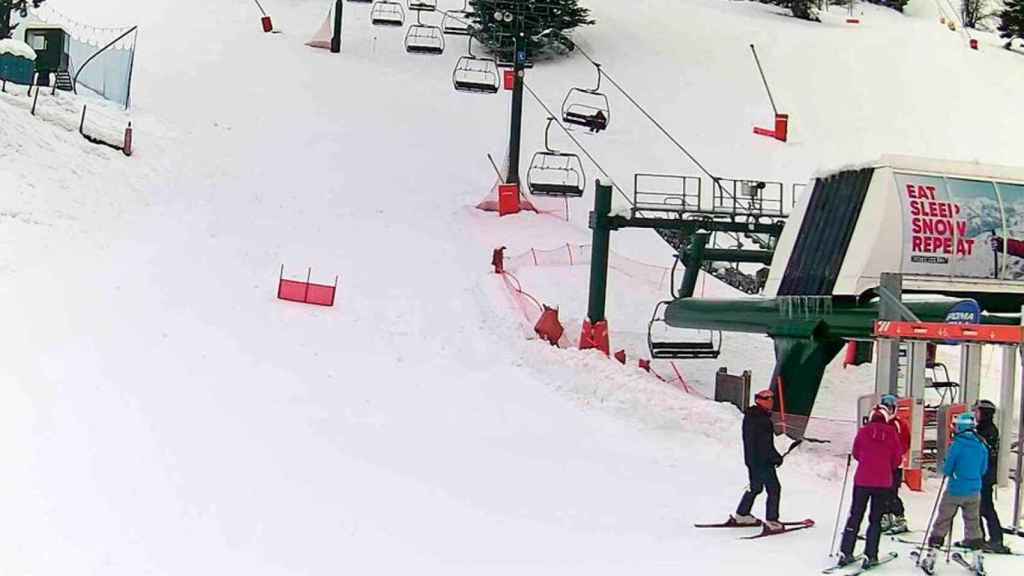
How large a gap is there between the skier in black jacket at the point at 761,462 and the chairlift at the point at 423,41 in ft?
81.8

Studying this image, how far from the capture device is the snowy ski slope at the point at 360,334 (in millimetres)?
10844

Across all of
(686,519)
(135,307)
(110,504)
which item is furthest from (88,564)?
(135,307)

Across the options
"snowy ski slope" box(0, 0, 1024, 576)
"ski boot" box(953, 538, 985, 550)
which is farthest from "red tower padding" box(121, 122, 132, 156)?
"ski boot" box(953, 538, 985, 550)

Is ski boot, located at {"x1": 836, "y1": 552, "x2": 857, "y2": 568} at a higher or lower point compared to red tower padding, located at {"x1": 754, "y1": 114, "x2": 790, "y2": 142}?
lower

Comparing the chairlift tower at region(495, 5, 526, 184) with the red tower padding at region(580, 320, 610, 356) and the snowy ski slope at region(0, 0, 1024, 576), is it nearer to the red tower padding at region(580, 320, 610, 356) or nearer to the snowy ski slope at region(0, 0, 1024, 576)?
the snowy ski slope at region(0, 0, 1024, 576)

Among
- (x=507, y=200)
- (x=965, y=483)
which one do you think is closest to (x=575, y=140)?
(x=507, y=200)

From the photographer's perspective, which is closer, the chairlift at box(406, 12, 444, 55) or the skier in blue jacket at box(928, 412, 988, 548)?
the skier in blue jacket at box(928, 412, 988, 548)

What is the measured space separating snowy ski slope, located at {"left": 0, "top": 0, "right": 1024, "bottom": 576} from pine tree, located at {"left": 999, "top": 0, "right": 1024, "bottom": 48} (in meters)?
10.2

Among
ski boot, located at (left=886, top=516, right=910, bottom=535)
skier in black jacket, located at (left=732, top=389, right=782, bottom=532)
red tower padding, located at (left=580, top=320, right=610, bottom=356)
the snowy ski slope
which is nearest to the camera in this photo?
the snowy ski slope

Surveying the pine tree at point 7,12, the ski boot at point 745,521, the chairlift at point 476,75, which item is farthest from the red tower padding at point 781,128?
the ski boot at point 745,521

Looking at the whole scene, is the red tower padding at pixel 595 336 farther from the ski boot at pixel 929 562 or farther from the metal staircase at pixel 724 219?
the ski boot at pixel 929 562

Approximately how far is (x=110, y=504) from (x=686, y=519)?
18.9 ft

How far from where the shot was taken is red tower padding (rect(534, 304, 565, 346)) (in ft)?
68.3

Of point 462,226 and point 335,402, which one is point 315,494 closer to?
point 335,402
